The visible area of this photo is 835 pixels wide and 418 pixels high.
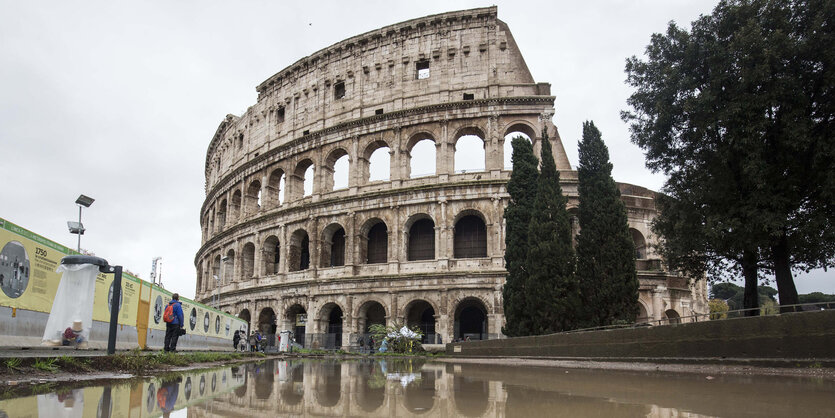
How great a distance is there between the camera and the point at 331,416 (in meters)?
4.75

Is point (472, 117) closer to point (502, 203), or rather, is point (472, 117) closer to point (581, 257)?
Result: point (502, 203)

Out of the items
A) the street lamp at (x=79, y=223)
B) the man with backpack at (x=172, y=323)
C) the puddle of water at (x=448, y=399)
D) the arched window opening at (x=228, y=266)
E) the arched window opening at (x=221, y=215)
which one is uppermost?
the arched window opening at (x=221, y=215)

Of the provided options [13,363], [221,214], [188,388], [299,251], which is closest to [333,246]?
[299,251]

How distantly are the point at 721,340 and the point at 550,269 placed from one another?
30.3 feet

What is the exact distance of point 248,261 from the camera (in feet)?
121

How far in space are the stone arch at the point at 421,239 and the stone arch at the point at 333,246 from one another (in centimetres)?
431

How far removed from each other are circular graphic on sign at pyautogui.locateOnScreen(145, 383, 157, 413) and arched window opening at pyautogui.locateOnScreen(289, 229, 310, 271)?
26.6 metres

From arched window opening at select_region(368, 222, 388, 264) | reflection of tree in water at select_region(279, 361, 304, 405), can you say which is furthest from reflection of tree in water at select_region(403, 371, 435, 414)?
arched window opening at select_region(368, 222, 388, 264)

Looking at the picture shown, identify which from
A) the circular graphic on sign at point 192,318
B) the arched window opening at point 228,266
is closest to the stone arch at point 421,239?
the circular graphic on sign at point 192,318

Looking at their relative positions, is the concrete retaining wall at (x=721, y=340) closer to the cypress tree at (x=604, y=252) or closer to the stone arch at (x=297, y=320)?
the cypress tree at (x=604, y=252)

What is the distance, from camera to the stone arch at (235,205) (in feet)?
131

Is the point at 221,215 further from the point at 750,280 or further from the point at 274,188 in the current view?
the point at 750,280

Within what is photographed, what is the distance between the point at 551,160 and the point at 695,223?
5590mm

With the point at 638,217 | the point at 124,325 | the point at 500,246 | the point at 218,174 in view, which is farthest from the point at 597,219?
the point at 218,174
